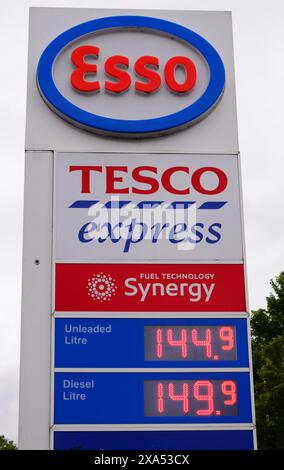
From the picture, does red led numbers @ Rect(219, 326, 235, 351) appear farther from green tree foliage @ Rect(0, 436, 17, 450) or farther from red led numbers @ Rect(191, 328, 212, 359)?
green tree foliage @ Rect(0, 436, 17, 450)

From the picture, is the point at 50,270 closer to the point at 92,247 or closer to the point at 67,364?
the point at 92,247

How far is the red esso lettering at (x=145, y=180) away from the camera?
509 inches

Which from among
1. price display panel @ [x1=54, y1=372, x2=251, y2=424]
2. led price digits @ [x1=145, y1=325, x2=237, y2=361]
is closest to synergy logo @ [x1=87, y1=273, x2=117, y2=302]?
led price digits @ [x1=145, y1=325, x2=237, y2=361]

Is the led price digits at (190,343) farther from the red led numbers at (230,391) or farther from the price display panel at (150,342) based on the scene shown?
the red led numbers at (230,391)

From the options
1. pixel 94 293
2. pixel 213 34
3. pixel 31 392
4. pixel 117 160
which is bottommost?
pixel 31 392

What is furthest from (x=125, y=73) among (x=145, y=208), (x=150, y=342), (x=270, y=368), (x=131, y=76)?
(x=270, y=368)

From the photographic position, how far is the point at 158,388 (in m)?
11.7

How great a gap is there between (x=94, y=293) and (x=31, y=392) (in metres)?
1.72

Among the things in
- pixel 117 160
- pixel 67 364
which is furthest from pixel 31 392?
pixel 117 160

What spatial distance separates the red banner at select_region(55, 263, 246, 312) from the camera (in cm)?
1227

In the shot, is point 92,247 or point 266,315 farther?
point 266,315

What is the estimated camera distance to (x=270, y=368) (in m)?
28.0

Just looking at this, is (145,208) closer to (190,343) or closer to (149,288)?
(149,288)

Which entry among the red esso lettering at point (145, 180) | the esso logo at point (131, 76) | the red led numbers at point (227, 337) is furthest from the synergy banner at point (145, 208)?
the red led numbers at point (227, 337)
